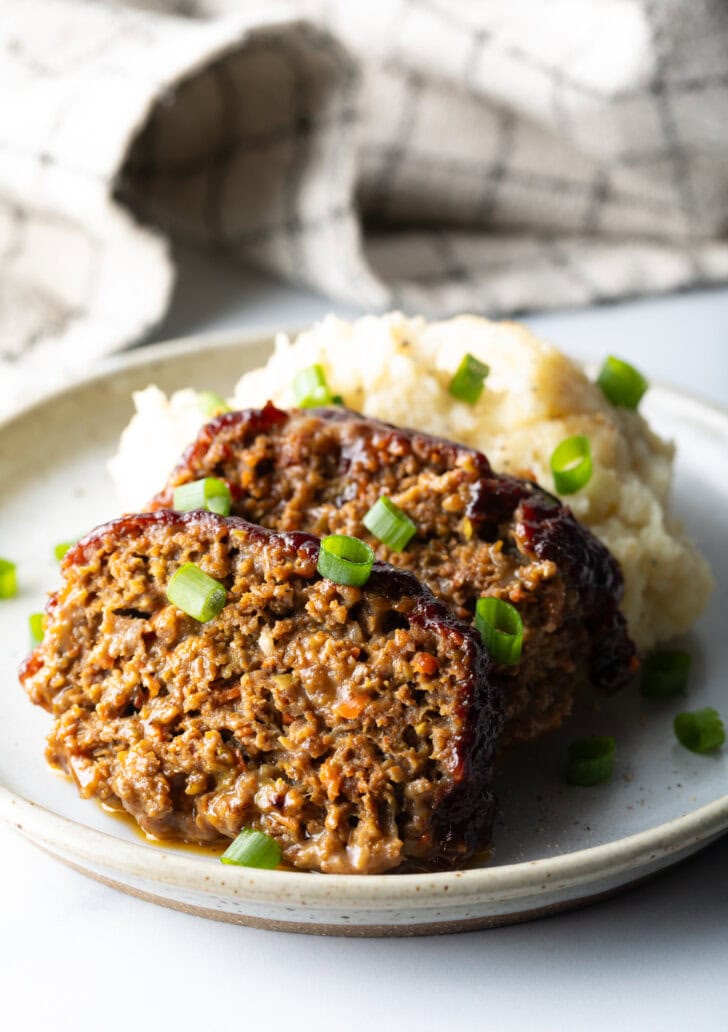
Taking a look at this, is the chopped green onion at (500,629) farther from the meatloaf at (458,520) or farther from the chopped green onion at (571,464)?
the chopped green onion at (571,464)

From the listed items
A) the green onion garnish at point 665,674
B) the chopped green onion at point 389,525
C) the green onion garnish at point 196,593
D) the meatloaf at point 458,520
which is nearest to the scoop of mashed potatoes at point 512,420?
the green onion garnish at point 665,674

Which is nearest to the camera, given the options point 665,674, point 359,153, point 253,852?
point 253,852

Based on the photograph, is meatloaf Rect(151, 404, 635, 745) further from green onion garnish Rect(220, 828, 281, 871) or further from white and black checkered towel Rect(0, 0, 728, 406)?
white and black checkered towel Rect(0, 0, 728, 406)

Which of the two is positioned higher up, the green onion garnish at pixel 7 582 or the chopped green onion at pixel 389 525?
the chopped green onion at pixel 389 525

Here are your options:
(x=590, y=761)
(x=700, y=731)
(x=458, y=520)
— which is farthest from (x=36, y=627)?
(x=700, y=731)

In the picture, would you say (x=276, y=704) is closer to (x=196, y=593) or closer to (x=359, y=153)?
(x=196, y=593)
